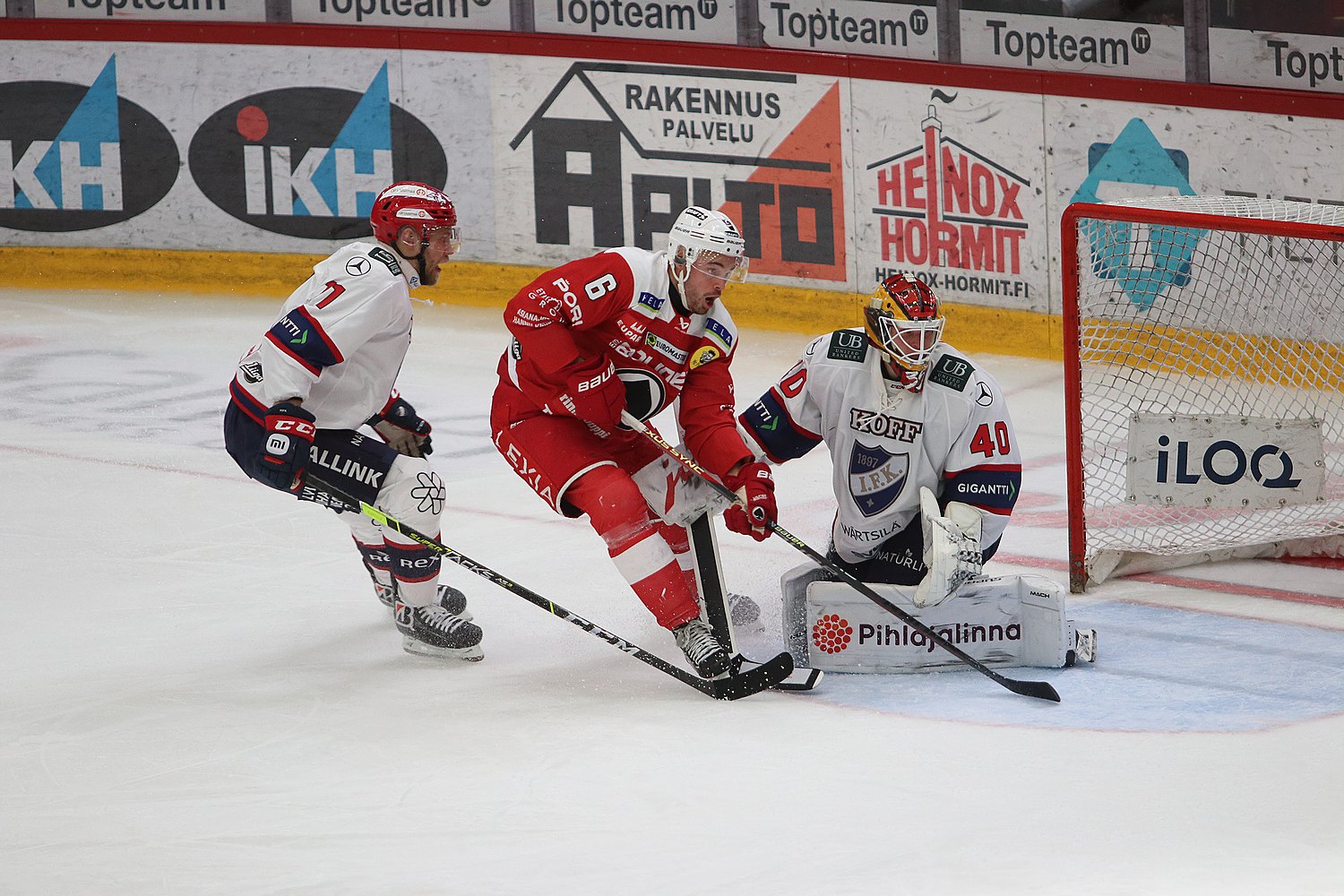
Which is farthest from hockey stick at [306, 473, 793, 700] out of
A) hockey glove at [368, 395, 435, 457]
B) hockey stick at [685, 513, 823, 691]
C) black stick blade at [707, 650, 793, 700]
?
hockey glove at [368, 395, 435, 457]

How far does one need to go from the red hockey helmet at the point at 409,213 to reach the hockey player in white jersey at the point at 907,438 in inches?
36.1

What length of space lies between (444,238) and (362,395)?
0.44m

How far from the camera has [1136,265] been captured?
520cm

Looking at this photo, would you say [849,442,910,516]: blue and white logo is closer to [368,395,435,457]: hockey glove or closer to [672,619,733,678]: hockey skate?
[672,619,733,678]: hockey skate

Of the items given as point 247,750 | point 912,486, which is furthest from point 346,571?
point 912,486

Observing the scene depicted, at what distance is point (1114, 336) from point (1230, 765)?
190 centimetres

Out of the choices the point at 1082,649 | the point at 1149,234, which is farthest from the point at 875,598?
the point at 1149,234

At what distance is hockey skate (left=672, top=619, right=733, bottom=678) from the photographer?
3559 mm

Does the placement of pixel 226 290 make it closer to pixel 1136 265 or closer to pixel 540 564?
pixel 540 564

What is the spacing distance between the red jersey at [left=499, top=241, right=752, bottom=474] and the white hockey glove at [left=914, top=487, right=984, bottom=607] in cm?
48

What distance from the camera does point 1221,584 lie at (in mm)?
4430

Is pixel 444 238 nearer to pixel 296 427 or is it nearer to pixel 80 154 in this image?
pixel 296 427

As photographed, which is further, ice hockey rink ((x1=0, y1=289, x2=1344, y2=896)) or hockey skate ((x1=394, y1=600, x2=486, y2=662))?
hockey skate ((x1=394, y1=600, x2=486, y2=662))

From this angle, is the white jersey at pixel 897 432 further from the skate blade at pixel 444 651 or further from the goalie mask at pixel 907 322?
the skate blade at pixel 444 651
